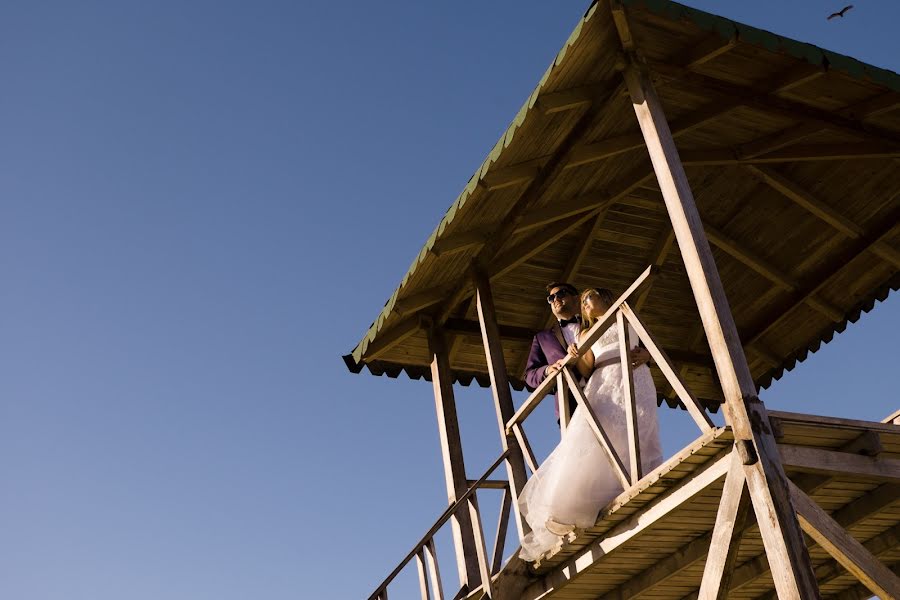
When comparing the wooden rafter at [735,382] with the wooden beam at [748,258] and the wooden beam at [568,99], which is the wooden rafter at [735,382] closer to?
the wooden beam at [568,99]

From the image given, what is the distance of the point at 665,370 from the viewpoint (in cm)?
637

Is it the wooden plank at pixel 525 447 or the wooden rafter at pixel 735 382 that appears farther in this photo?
the wooden plank at pixel 525 447

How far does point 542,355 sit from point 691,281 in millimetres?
2387

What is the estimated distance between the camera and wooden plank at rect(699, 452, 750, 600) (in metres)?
5.77

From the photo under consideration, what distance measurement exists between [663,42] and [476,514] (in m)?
3.99

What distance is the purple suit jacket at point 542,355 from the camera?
8.18 metres

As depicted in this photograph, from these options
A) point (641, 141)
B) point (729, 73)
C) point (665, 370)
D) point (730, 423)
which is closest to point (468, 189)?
point (641, 141)

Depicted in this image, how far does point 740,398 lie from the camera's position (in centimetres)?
587

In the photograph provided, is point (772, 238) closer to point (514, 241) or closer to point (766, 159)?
point (766, 159)

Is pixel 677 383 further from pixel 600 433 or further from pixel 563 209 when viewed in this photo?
pixel 563 209

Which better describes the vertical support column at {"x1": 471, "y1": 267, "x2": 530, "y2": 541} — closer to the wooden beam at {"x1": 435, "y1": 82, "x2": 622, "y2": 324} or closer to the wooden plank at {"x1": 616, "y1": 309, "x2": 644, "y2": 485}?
the wooden beam at {"x1": 435, "y1": 82, "x2": 622, "y2": 324}

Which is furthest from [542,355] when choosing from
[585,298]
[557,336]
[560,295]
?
[585,298]

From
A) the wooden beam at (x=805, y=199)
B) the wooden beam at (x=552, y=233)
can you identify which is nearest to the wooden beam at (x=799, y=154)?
Result: the wooden beam at (x=805, y=199)

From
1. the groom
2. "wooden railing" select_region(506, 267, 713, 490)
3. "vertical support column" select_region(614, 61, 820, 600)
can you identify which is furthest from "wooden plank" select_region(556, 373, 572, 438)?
"vertical support column" select_region(614, 61, 820, 600)
